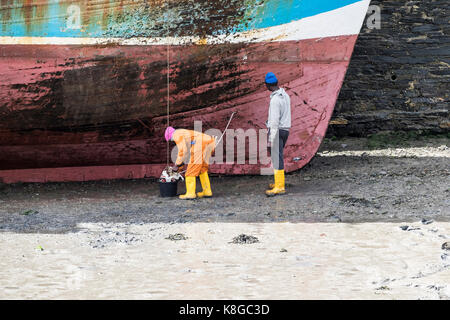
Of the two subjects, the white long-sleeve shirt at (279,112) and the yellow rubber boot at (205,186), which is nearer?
the white long-sleeve shirt at (279,112)

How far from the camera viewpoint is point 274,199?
5.75 meters

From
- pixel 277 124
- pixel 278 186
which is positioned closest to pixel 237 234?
pixel 278 186

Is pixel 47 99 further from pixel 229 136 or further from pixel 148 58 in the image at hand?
pixel 229 136

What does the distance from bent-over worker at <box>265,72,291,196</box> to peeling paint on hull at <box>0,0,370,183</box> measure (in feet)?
1.31

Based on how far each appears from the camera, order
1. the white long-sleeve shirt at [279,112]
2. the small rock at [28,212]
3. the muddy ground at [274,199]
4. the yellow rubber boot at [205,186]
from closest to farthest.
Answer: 1. the muddy ground at [274,199]
2. the small rock at [28,212]
3. the white long-sleeve shirt at [279,112]
4. the yellow rubber boot at [205,186]

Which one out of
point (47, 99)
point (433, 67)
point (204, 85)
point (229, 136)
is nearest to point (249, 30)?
point (204, 85)

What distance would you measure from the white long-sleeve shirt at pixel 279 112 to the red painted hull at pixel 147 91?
0.41 m

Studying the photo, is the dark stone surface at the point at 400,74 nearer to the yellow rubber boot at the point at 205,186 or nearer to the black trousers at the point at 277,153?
the black trousers at the point at 277,153

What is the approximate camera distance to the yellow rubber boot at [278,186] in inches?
235

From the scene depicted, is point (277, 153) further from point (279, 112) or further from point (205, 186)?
point (205, 186)

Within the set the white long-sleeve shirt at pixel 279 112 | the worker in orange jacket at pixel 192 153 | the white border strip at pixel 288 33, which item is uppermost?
the white border strip at pixel 288 33

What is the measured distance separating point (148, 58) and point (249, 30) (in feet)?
3.51

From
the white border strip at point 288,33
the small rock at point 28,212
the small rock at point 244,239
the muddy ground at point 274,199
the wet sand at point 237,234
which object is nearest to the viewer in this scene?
the wet sand at point 237,234

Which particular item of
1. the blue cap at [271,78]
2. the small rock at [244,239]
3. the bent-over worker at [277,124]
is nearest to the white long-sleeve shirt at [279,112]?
the bent-over worker at [277,124]
